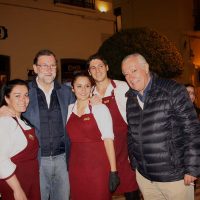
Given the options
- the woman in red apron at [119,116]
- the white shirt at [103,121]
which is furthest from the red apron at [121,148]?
the white shirt at [103,121]

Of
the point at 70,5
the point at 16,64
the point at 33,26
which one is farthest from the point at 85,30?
the point at 16,64

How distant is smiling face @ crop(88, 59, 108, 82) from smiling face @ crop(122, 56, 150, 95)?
0.78 metres

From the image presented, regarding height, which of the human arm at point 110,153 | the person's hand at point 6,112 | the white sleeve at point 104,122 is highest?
the person's hand at point 6,112

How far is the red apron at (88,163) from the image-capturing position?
3.61 meters

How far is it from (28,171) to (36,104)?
935 millimetres

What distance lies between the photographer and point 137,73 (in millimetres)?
3416

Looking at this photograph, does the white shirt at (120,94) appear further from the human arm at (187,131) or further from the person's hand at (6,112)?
the person's hand at (6,112)

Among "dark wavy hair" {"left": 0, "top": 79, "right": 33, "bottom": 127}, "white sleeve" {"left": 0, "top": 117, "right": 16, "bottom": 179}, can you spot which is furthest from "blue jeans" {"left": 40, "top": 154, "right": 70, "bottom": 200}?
"dark wavy hair" {"left": 0, "top": 79, "right": 33, "bottom": 127}

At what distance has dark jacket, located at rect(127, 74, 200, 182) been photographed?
3121mm

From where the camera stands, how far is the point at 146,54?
6.83 m

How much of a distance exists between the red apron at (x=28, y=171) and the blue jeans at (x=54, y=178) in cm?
34

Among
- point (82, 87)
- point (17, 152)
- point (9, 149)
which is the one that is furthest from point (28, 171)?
point (82, 87)

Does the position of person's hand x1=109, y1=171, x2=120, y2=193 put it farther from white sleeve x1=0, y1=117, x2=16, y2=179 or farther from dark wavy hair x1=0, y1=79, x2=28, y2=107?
dark wavy hair x1=0, y1=79, x2=28, y2=107

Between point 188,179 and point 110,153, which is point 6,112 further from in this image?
point 188,179
